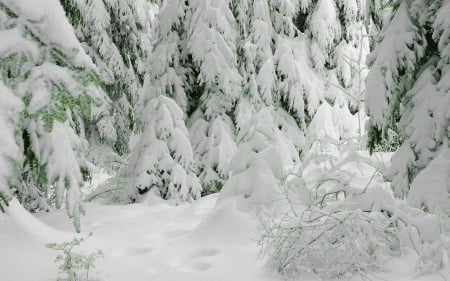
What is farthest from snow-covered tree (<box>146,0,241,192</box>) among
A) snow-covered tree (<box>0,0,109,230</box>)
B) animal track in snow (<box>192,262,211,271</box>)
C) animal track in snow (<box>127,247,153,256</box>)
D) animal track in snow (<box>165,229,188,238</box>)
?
snow-covered tree (<box>0,0,109,230</box>)

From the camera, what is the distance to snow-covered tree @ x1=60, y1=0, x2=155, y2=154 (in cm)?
1081

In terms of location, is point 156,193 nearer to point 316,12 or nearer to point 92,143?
point 316,12

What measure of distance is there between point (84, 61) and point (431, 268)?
8.43 feet

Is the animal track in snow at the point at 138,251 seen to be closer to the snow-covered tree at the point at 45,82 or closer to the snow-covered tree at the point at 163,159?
the snow-covered tree at the point at 163,159

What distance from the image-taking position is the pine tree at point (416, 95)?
368cm

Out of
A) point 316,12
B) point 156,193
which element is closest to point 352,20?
point 316,12

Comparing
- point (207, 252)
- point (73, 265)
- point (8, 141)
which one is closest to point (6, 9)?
point (8, 141)

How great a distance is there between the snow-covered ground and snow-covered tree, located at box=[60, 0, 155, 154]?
5588mm

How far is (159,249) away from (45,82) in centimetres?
264

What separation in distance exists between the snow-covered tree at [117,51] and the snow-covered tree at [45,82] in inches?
315

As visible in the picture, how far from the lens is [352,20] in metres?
9.60

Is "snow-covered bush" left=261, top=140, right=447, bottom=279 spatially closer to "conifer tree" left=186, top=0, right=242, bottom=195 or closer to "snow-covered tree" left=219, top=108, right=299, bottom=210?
"snow-covered tree" left=219, top=108, right=299, bottom=210

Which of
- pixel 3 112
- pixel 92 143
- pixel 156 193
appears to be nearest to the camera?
pixel 3 112

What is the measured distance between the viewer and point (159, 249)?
175 inches
